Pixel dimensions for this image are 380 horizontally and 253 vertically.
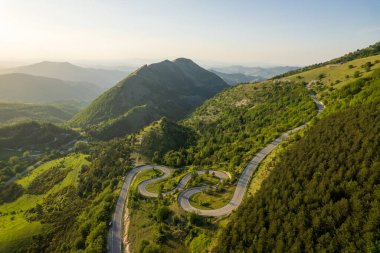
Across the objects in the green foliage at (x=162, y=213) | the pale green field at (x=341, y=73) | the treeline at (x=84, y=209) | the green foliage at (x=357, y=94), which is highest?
the pale green field at (x=341, y=73)

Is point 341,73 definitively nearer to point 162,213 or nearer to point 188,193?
point 188,193

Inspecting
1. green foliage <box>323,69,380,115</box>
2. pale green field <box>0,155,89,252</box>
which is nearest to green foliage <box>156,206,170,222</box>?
pale green field <box>0,155,89,252</box>

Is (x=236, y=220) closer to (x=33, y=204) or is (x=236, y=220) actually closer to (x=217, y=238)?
(x=217, y=238)

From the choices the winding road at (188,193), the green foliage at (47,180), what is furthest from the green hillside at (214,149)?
the green foliage at (47,180)

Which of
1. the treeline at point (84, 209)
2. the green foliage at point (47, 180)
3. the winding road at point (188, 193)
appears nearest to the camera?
the winding road at point (188, 193)

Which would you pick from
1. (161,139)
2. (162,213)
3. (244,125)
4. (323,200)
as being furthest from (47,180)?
(323,200)

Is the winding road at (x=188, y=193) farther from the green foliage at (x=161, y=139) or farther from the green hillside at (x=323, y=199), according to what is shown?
the green foliage at (x=161, y=139)

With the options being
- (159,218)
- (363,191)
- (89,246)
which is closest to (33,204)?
(89,246)
